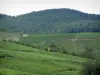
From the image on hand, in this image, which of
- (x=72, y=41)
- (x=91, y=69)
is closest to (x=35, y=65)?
(x=91, y=69)

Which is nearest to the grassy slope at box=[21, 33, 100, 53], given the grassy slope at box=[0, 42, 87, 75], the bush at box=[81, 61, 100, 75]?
the grassy slope at box=[0, 42, 87, 75]

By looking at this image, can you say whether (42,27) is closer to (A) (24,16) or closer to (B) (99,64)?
(A) (24,16)

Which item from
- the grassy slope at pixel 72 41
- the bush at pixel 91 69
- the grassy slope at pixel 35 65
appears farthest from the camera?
the grassy slope at pixel 72 41

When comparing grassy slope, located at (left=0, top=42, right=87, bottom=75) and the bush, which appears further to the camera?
grassy slope, located at (left=0, top=42, right=87, bottom=75)

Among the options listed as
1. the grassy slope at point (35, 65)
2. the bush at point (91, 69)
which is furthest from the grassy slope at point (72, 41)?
the bush at point (91, 69)

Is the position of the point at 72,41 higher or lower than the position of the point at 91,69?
lower

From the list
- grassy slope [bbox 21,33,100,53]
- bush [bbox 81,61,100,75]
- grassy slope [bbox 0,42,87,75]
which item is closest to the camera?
bush [bbox 81,61,100,75]

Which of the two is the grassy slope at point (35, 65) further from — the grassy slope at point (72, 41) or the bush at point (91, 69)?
the grassy slope at point (72, 41)

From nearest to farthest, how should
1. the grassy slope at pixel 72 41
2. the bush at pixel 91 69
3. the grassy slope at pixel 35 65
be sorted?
the bush at pixel 91 69 < the grassy slope at pixel 35 65 < the grassy slope at pixel 72 41

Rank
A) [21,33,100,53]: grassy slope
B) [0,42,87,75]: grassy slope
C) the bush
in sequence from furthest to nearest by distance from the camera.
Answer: [21,33,100,53]: grassy slope < [0,42,87,75]: grassy slope < the bush

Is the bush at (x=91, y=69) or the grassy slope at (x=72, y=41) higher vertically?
the bush at (x=91, y=69)

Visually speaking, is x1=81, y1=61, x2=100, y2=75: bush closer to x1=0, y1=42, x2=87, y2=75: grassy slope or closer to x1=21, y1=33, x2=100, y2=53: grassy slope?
x1=0, y1=42, x2=87, y2=75: grassy slope

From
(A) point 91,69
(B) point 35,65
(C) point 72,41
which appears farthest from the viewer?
(C) point 72,41

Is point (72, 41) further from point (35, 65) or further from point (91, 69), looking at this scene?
point (91, 69)
